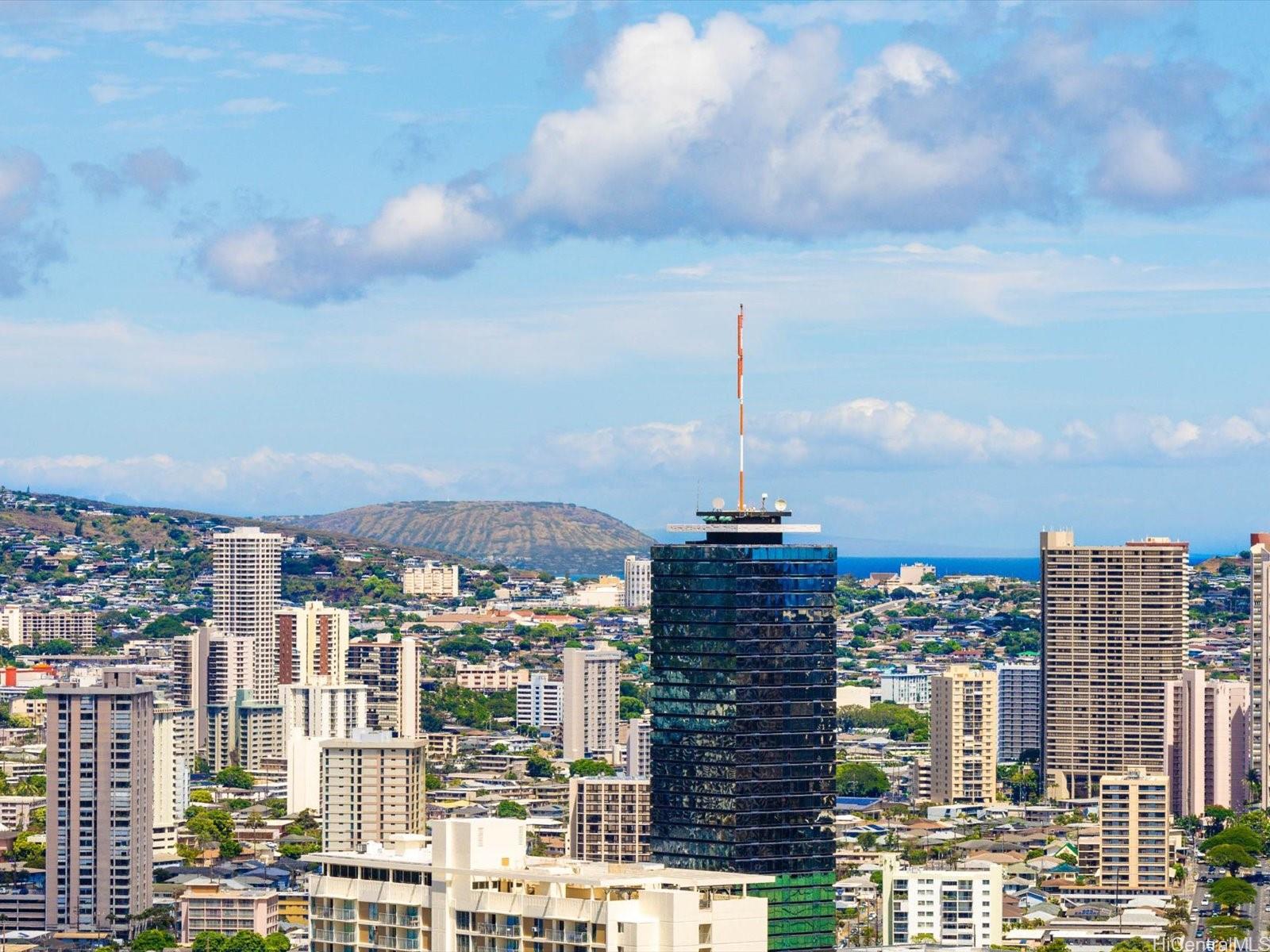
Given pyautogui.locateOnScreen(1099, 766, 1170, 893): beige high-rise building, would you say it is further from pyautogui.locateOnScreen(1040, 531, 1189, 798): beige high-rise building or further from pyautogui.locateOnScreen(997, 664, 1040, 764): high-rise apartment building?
pyautogui.locateOnScreen(997, 664, 1040, 764): high-rise apartment building

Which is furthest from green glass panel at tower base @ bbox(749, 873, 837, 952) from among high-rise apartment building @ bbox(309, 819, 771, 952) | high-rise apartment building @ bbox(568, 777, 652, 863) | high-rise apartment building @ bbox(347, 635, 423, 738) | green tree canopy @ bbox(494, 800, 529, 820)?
high-rise apartment building @ bbox(347, 635, 423, 738)

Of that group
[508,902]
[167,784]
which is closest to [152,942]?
[167,784]

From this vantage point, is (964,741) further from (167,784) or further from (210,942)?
(210,942)

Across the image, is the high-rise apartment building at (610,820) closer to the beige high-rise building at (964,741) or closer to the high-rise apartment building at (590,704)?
the beige high-rise building at (964,741)

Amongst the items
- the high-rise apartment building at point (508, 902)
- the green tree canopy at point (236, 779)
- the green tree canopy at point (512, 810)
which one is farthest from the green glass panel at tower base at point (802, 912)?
the green tree canopy at point (236, 779)

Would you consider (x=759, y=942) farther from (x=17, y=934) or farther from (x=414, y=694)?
(x=414, y=694)
